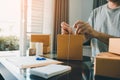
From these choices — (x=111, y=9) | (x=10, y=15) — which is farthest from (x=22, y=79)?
(x=10, y=15)

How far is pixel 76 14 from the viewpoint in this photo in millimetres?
3398

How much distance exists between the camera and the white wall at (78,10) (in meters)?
3.31

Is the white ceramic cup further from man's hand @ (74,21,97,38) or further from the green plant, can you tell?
the green plant

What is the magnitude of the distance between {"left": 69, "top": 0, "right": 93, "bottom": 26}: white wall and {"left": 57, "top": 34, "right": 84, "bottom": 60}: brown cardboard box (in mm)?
2237

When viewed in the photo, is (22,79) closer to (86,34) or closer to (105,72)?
(105,72)

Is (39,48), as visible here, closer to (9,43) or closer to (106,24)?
(106,24)

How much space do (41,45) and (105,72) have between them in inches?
27.3

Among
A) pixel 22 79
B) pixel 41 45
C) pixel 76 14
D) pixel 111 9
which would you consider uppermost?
pixel 76 14

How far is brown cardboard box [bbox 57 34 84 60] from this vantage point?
1.10 m

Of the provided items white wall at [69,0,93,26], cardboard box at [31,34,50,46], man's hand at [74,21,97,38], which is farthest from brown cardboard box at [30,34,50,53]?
white wall at [69,0,93,26]

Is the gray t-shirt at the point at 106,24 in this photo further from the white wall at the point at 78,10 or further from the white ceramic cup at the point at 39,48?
the white wall at the point at 78,10

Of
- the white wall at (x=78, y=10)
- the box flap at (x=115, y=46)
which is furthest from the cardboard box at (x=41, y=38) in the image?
the white wall at (x=78, y=10)

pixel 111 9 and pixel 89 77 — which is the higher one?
pixel 111 9

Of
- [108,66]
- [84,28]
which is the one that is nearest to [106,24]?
[84,28]
